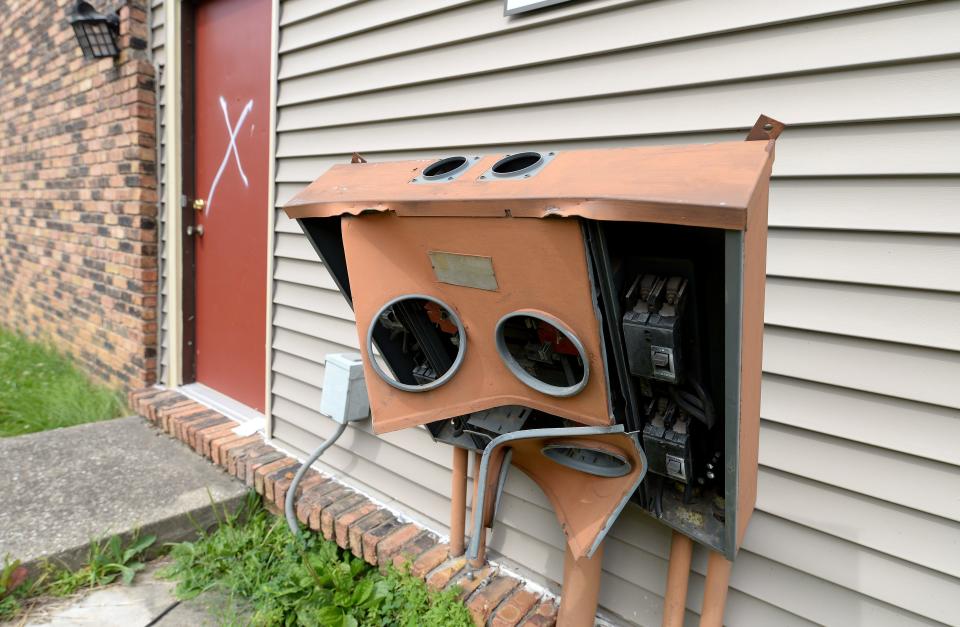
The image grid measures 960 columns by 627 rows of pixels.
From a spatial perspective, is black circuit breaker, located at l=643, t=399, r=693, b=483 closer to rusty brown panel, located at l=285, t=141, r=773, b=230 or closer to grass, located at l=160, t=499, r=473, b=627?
rusty brown panel, located at l=285, t=141, r=773, b=230

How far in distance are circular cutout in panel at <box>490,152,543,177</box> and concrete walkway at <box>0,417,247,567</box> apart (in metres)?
2.32

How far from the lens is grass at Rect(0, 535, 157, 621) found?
81.1 inches

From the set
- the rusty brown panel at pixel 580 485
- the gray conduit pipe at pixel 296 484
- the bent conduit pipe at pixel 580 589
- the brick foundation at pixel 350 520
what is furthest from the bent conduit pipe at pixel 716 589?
the gray conduit pipe at pixel 296 484

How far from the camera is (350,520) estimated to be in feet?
7.77

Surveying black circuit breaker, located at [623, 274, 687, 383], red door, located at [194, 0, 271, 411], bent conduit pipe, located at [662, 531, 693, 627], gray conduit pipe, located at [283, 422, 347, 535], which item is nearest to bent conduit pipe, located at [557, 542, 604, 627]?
bent conduit pipe, located at [662, 531, 693, 627]

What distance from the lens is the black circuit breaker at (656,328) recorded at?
994 millimetres

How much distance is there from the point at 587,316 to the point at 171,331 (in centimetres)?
350

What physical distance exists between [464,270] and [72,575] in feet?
7.41

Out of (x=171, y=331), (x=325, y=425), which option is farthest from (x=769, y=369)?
(x=171, y=331)

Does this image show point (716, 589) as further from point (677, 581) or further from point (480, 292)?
point (480, 292)

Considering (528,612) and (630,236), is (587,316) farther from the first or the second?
(528,612)

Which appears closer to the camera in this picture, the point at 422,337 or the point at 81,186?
the point at 422,337

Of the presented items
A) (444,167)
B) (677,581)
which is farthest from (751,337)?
(677,581)

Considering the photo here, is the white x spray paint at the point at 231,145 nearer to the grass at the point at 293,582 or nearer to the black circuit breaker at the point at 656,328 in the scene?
the grass at the point at 293,582
